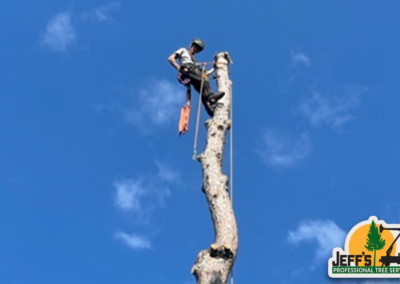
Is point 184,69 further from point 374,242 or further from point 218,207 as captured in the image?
point 374,242

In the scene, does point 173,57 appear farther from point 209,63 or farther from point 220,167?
point 220,167

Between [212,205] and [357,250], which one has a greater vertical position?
[357,250]

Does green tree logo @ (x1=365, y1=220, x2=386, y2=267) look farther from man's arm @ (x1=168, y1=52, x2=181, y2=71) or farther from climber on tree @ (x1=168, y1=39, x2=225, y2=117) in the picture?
man's arm @ (x1=168, y1=52, x2=181, y2=71)

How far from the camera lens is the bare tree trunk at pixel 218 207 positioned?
403cm

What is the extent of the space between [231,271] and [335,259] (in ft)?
10.8

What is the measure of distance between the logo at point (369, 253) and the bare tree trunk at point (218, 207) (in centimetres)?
283

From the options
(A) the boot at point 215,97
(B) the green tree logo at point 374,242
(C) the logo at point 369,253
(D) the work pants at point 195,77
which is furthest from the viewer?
(B) the green tree logo at point 374,242

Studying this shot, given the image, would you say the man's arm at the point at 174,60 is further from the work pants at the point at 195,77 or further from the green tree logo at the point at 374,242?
the green tree logo at the point at 374,242

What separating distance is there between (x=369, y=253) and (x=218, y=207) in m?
3.72

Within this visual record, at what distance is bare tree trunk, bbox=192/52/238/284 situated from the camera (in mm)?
4027

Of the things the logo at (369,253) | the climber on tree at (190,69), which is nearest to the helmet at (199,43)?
the climber on tree at (190,69)

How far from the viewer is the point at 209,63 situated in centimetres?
657

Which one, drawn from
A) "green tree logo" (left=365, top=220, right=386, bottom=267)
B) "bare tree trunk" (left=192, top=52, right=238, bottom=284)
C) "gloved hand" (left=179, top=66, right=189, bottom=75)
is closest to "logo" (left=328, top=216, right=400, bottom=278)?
"green tree logo" (left=365, top=220, right=386, bottom=267)

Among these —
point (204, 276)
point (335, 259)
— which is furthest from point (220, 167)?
point (335, 259)
